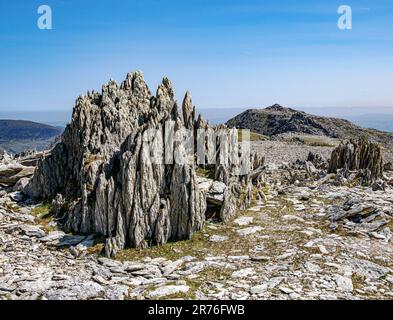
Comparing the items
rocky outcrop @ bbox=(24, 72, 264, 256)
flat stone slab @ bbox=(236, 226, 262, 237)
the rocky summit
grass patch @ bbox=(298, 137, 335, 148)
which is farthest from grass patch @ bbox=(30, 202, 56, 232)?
grass patch @ bbox=(298, 137, 335, 148)

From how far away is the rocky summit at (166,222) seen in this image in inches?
832

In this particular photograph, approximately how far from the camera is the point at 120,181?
29.4 meters

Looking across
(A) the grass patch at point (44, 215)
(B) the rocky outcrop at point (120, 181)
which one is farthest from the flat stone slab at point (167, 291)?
(A) the grass patch at point (44, 215)

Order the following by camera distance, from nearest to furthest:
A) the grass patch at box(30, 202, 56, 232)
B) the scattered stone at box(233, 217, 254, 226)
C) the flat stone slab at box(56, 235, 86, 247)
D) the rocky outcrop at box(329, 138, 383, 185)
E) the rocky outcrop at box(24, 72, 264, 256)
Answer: the flat stone slab at box(56, 235, 86, 247) < the rocky outcrop at box(24, 72, 264, 256) < the grass patch at box(30, 202, 56, 232) < the scattered stone at box(233, 217, 254, 226) < the rocky outcrop at box(329, 138, 383, 185)

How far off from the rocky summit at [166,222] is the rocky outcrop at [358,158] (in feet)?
29.1

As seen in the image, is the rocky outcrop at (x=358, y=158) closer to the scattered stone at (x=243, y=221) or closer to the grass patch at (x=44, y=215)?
the scattered stone at (x=243, y=221)

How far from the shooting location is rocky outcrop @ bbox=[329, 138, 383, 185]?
5394 centimetres

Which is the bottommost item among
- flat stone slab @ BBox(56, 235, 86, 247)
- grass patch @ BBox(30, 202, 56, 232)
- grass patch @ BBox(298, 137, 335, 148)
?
flat stone slab @ BBox(56, 235, 86, 247)

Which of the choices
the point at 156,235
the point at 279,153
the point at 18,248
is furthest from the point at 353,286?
the point at 279,153

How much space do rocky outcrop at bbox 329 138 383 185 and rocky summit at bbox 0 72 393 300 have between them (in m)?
8.86

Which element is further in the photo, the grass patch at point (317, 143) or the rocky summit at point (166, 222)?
the grass patch at point (317, 143)

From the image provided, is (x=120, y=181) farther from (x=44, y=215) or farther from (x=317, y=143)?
(x=317, y=143)

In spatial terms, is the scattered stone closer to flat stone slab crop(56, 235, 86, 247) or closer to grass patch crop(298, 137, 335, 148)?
flat stone slab crop(56, 235, 86, 247)

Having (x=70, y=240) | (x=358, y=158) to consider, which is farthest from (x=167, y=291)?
(x=358, y=158)
